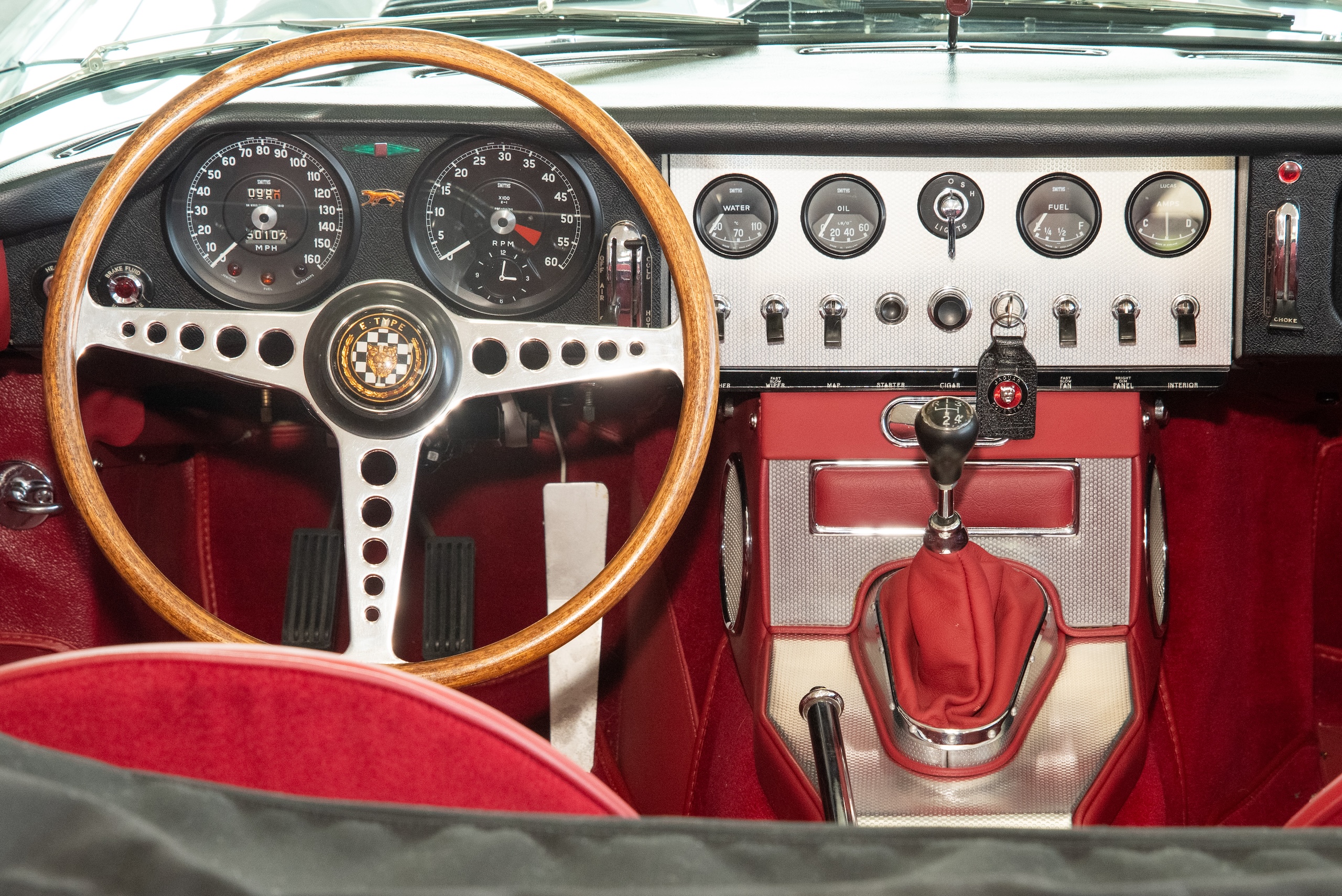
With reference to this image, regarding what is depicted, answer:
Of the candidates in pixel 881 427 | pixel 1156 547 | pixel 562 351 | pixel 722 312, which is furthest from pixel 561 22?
pixel 1156 547

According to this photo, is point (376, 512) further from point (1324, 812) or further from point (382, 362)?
point (1324, 812)

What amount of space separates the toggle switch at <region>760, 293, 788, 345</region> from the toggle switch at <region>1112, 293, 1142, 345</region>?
480 millimetres

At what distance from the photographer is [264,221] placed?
5.10 feet

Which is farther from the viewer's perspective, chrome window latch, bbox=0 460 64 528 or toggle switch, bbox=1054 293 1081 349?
chrome window latch, bbox=0 460 64 528

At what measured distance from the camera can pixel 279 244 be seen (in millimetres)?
1564

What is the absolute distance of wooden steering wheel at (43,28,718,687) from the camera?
1.26 metres

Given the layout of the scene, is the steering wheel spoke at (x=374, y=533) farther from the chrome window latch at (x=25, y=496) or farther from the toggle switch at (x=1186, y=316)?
the toggle switch at (x=1186, y=316)

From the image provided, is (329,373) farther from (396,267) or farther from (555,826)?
(555,826)

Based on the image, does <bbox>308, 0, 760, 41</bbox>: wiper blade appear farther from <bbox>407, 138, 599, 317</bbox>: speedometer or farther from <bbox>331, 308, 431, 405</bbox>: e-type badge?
<bbox>331, 308, 431, 405</bbox>: e-type badge

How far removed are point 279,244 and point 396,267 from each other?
Answer: 0.53 feet

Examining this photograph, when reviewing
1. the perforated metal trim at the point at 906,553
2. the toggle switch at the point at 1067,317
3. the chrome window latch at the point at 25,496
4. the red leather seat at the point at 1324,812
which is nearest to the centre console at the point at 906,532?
the perforated metal trim at the point at 906,553

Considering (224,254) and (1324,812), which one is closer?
(1324,812)

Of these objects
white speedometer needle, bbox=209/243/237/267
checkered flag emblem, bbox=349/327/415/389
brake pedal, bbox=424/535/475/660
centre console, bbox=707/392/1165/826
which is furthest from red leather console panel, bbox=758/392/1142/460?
white speedometer needle, bbox=209/243/237/267

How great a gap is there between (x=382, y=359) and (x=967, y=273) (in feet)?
2.75
